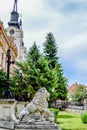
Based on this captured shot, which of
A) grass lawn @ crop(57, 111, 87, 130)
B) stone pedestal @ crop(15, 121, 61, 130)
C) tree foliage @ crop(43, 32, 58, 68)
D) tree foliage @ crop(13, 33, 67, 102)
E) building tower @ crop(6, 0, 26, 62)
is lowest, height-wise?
grass lawn @ crop(57, 111, 87, 130)

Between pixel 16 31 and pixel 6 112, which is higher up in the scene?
pixel 16 31

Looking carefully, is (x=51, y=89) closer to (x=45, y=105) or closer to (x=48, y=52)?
(x=48, y=52)

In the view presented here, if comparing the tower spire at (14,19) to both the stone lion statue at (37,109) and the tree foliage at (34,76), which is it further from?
the stone lion statue at (37,109)

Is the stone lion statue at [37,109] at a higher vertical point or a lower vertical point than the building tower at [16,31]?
lower

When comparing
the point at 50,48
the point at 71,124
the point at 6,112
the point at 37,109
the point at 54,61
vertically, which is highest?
the point at 50,48

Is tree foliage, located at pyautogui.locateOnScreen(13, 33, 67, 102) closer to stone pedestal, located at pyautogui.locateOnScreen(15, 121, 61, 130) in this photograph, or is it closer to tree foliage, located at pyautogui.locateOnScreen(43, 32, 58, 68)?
tree foliage, located at pyautogui.locateOnScreen(43, 32, 58, 68)

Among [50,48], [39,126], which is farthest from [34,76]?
[39,126]

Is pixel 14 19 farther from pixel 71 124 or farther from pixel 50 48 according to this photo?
pixel 71 124

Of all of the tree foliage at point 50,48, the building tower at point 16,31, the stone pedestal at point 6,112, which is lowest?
the stone pedestal at point 6,112

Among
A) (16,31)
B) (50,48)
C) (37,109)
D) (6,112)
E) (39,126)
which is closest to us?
(39,126)

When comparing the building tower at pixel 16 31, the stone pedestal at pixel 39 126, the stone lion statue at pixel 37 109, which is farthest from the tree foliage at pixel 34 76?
the building tower at pixel 16 31

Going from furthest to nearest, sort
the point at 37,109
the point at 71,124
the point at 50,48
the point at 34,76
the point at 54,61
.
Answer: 1. the point at 50,48
2. the point at 54,61
3. the point at 34,76
4. the point at 71,124
5. the point at 37,109

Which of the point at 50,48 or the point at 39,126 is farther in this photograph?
the point at 50,48

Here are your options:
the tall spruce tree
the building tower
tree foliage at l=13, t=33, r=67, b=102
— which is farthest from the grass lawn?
the building tower
